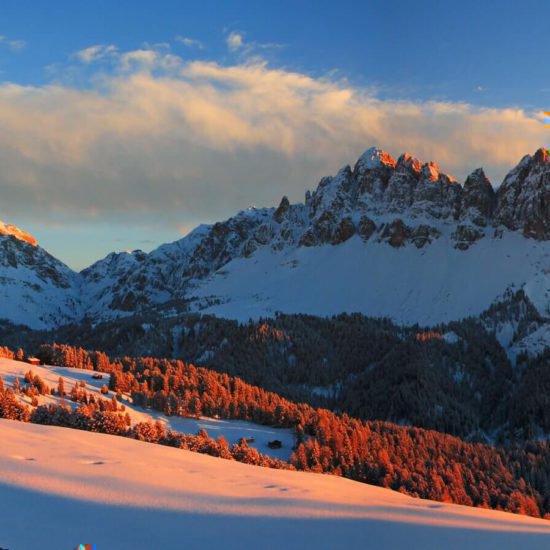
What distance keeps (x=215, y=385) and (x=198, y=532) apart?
60.4 m

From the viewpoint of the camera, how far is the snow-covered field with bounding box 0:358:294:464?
54438 millimetres

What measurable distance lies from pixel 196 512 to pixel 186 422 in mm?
42206

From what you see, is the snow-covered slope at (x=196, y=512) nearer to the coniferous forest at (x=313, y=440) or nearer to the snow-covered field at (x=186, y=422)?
the coniferous forest at (x=313, y=440)

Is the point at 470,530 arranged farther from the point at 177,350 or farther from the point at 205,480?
the point at 177,350

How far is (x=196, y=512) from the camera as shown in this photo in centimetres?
1697

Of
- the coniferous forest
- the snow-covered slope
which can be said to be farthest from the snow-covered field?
the snow-covered slope

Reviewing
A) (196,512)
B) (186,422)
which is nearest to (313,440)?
(186,422)

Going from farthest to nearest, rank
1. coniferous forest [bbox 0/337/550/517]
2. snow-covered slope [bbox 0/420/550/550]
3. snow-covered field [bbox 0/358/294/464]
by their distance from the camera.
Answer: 1. snow-covered field [bbox 0/358/294/464]
2. coniferous forest [bbox 0/337/550/517]
3. snow-covered slope [bbox 0/420/550/550]

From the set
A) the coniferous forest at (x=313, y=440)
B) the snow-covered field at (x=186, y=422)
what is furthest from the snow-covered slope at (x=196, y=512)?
the snow-covered field at (x=186, y=422)

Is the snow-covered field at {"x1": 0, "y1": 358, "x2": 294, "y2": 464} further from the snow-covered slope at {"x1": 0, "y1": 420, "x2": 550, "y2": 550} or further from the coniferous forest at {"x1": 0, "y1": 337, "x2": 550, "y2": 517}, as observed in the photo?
the snow-covered slope at {"x1": 0, "y1": 420, "x2": 550, "y2": 550}

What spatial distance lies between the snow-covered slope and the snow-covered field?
29370mm

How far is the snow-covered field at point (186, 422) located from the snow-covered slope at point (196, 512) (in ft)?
96.4

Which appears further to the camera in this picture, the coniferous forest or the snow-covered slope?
the coniferous forest

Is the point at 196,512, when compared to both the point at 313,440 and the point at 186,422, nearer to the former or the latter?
the point at 186,422
